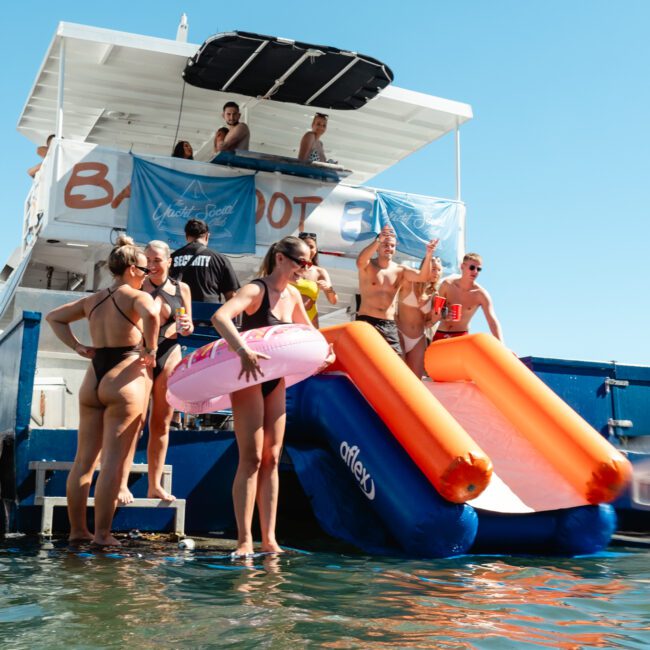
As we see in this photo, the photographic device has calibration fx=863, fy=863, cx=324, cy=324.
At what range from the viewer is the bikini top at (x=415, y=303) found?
7.99m

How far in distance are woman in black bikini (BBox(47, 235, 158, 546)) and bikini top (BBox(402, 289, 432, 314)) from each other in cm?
306

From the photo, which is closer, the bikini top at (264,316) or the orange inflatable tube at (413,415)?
the orange inflatable tube at (413,415)

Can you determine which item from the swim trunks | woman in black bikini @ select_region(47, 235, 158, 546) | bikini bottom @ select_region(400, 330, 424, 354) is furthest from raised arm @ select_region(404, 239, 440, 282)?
woman in black bikini @ select_region(47, 235, 158, 546)

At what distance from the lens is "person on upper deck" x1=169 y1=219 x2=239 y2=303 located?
718 cm

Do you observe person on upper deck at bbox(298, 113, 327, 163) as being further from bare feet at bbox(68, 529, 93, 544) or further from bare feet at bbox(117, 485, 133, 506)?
bare feet at bbox(68, 529, 93, 544)

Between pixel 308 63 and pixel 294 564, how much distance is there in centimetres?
788

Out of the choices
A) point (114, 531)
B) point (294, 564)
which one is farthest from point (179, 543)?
point (294, 564)

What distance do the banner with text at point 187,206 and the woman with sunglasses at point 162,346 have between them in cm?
490

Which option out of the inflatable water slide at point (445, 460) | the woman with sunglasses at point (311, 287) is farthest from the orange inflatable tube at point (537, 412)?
the woman with sunglasses at point (311, 287)

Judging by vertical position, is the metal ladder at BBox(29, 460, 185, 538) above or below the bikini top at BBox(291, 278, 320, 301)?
below

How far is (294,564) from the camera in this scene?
16.3 ft

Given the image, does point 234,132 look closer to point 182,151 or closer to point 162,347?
point 182,151

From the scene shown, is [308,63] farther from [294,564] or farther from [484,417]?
[294,564]

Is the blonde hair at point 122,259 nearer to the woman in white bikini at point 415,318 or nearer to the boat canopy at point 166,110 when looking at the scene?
the woman in white bikini at point 415,318
